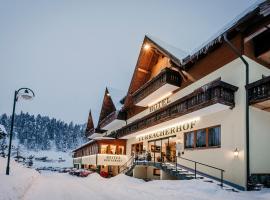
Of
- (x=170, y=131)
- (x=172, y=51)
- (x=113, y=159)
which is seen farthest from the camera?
(x=113, y=159)

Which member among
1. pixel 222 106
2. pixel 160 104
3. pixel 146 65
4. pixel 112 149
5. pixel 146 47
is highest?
pixel 146 47

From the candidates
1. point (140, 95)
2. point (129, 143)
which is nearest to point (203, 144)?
point (140, 95)

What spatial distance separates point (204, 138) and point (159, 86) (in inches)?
249

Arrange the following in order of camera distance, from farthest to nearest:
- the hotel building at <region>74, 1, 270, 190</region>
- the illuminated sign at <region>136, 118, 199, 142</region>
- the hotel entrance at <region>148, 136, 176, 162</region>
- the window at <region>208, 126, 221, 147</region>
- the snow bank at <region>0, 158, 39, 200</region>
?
the hotel entrance at <region>148, 136, 176, 162</region>, the illuminated sign at <region>136, 118, 199, 142</region>, the window at <region>208, 126, 221, 147</region>, the hotel building at <region>74, 1, 270, 190</region>, the snow bank at <region>0, 158, 39, 200</region>

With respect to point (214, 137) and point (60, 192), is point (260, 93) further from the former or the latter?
point (60, 192)

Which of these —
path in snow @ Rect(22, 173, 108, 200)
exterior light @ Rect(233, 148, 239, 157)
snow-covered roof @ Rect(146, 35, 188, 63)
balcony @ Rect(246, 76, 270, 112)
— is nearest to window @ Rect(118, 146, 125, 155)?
snow-covered roof @ Rect(146, 35, 188, 63)

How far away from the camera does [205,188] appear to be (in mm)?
13188

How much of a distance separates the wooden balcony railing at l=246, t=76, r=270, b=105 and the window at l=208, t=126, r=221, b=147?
3606mm

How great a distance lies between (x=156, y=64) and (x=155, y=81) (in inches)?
161

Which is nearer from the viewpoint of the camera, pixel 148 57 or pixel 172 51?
pixel 172 51

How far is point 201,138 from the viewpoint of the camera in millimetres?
19406

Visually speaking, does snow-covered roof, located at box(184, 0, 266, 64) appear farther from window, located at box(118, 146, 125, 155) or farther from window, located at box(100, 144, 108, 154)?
window, located at box(100, 144, 108, 154)

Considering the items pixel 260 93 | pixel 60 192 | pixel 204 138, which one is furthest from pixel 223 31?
pixel 60 192

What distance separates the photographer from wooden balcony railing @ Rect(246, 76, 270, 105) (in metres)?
13.6
